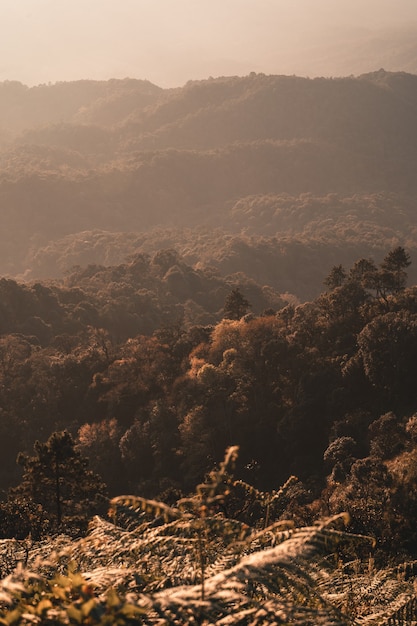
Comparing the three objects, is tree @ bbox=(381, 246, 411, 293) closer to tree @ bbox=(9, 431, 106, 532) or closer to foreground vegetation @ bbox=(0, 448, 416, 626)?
tree @ bbox=(9, 431, 106, 532)

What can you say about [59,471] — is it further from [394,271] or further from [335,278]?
[394,271]

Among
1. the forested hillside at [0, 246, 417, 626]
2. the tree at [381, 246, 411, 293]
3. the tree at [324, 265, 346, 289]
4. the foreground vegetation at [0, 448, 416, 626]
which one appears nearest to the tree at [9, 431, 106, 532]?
the forested hillside at [0, 246, 417, 626]

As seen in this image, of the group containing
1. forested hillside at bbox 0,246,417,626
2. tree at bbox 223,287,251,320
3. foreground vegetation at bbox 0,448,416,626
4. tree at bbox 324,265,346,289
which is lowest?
forested hillside at bbox 0,246,417,626

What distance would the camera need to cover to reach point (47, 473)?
26.8 metres

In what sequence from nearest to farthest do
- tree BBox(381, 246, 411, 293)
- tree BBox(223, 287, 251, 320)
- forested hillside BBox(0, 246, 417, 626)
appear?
forested hillside BBox(0, 246, 417, 626), tree BBox(381, 246, 411, 293), tree BBox(223, 287, 251, 320)

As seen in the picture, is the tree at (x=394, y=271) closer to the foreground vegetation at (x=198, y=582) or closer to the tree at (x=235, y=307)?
the tree at (x=235, y=307)

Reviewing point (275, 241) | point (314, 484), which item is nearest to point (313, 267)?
point (275, 241)

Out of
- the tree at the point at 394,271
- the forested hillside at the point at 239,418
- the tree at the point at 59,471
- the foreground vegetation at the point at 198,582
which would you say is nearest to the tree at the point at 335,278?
the forested hillside at the point at 239,418

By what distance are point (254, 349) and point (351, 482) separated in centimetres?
2046

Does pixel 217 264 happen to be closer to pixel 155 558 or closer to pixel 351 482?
pixel 351 482

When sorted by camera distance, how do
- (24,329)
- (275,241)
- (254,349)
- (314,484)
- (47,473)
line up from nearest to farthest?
(47,473) → (314,484) → (254,349) → (24,329) → (275,241)

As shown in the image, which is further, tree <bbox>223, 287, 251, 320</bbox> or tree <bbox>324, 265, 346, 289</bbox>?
tree <bbox>324, 265, 346, 289</bbox>

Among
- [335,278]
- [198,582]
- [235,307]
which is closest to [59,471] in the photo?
[198,582]

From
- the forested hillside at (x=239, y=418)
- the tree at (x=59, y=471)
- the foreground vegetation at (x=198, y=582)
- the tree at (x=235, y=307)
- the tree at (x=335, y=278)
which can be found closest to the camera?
the foreground vegetation at (x=198, y=582)
